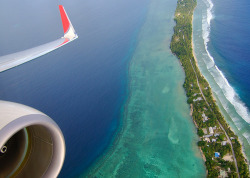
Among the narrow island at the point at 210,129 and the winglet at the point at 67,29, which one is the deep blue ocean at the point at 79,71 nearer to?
the narrow island at the point at 210,129

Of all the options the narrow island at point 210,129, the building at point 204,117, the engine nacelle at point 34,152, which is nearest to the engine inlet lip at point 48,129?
the engine nacelle at point 34,152

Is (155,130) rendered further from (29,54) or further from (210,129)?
(29,54)

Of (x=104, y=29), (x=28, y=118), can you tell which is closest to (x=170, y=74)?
(x=104, y=29)

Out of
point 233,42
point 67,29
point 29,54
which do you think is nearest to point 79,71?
point 67,29

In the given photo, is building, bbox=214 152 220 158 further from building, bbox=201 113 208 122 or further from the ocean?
building, bbox=201 113 208 122

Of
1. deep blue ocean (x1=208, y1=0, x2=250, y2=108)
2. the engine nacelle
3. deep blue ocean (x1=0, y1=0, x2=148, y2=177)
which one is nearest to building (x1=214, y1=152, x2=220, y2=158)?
deep blue ocean (x1=208, y1=0, x2=250, y2=108)
